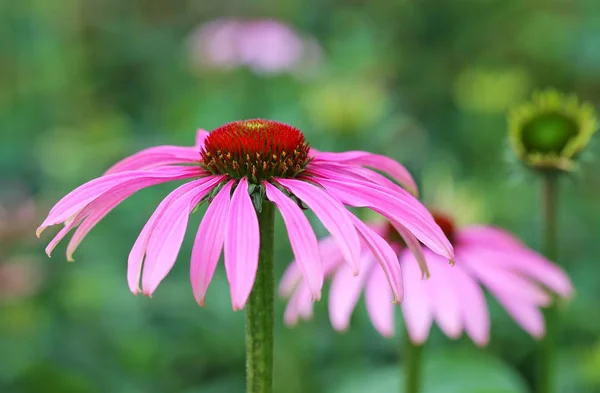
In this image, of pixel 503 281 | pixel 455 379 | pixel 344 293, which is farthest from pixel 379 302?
pixel 455 379

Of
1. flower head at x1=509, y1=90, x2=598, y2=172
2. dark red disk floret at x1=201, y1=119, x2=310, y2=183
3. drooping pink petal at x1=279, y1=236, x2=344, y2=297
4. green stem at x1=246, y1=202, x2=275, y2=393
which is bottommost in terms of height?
green stem at x1=246, y1=202, x2=275, y2=393

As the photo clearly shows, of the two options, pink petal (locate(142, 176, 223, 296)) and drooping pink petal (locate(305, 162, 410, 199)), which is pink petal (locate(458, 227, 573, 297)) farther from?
pink petal (locate(142, 176, 223, 296))

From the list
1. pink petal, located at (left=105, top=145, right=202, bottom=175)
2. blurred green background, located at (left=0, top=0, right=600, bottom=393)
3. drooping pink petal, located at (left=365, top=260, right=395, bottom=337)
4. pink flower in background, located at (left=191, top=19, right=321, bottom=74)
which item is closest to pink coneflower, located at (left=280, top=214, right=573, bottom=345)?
drooping pink petal, located at (left=365, top=260, right=395, bottom=337)

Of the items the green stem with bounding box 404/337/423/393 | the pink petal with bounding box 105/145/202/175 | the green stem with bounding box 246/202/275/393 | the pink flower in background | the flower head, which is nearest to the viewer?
the green stem with bounding box 246/202/275/393

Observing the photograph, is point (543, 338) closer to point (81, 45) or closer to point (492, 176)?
point (492, 176)

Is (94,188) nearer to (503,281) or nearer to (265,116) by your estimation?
(503,281)

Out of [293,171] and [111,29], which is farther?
[111,29]

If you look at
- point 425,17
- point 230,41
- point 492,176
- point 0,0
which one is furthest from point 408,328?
point 0,0

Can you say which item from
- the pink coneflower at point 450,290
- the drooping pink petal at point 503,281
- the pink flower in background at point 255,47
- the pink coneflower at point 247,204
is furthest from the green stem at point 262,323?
the pink flower in background at point 255,47
